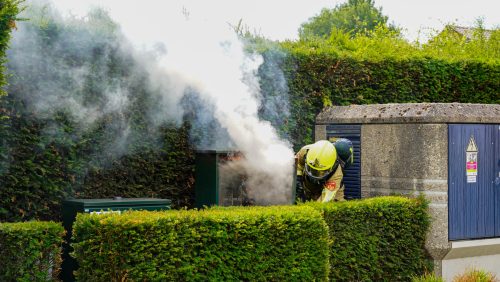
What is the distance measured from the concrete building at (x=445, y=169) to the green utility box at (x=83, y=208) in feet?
11.1

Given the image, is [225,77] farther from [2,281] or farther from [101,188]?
[2,281]

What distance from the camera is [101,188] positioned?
9430mm

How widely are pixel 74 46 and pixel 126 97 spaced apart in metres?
0.85

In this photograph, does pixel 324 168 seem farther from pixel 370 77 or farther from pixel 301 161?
pixel 370 77

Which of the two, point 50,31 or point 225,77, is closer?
point 50,31

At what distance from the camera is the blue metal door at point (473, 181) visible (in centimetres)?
1035

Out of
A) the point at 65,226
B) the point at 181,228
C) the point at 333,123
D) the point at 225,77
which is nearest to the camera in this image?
the point at 181,228

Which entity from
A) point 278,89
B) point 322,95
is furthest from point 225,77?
point 322,95

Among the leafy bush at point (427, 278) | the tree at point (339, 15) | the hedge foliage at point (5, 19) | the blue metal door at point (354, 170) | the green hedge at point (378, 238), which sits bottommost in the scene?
the leafy bush at point (427, 278)

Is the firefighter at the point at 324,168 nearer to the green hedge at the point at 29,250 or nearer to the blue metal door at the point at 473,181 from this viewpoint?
the blue metal door at the point at 473,181

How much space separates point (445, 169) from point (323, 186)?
1537 mm

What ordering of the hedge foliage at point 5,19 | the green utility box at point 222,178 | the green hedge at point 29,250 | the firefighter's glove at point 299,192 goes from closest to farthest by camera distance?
1. the hedge foliage at point 5,19
2. the green hedge at point 29,250
3. the green utility box at point 222,178
4. the firefighter's glove at point 299,192

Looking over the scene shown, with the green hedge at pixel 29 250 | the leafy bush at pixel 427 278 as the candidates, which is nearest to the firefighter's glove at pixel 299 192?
the leafy bush at pixel 427 278

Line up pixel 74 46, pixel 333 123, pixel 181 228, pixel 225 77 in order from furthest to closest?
pixel 333 123, pixel 225 77, pixel 74 46, pixel 181 228
